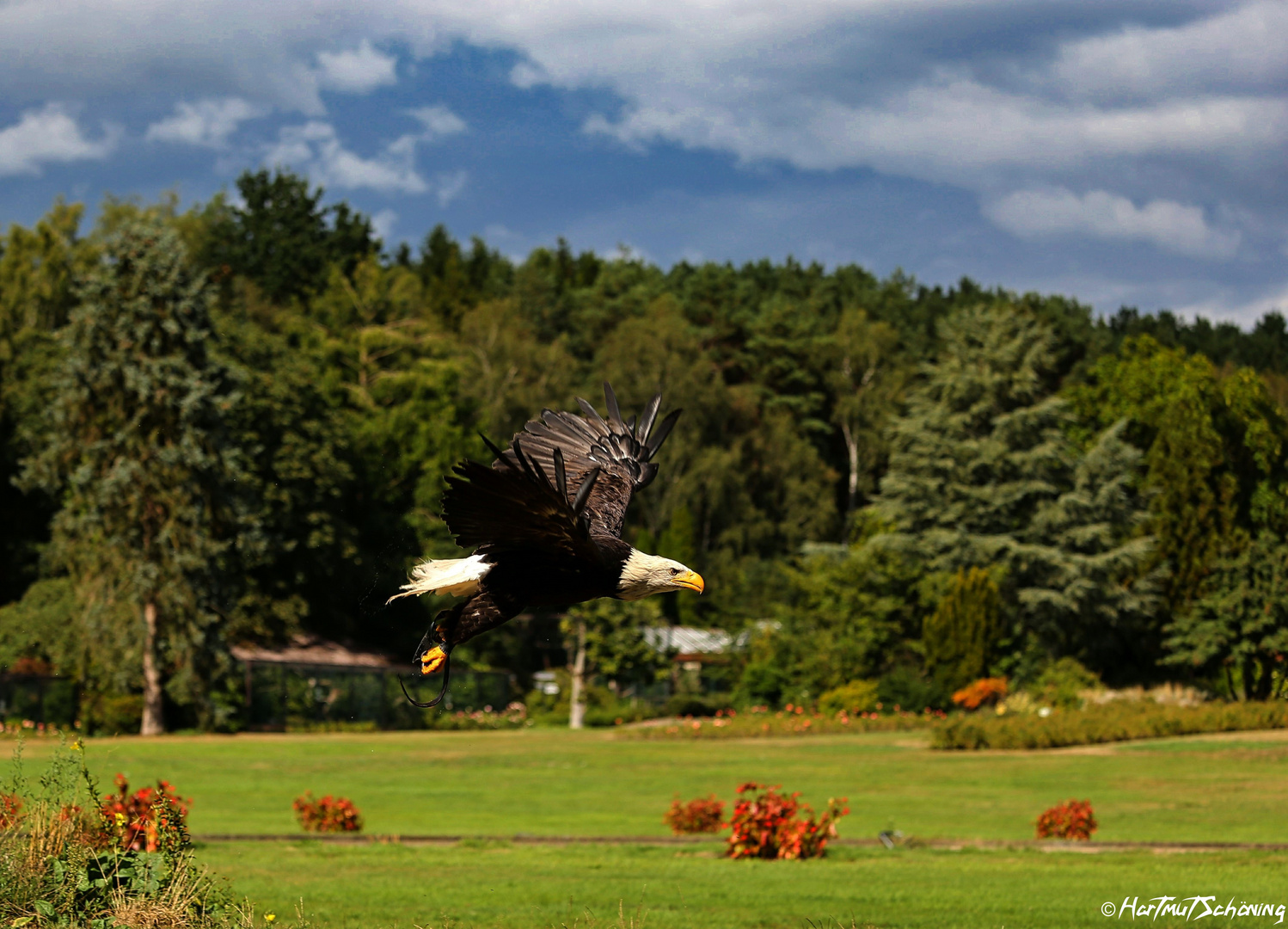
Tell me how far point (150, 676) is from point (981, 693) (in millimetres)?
22389

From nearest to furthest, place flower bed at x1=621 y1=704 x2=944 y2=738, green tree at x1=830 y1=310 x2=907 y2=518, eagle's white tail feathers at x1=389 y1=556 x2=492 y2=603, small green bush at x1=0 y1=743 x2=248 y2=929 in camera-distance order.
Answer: eagle's white tail feathers at x1=389 y1=556 x2=492 y2=603
small green bush at x1=0 y1=743 x2=248 y2=929
flower bed at x1=621 y1=704 x2=944 y2=738
green tree at x1=830 y1=310 x2=907 y2=518

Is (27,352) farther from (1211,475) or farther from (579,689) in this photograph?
(1211,475)

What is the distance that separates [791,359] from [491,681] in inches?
1231

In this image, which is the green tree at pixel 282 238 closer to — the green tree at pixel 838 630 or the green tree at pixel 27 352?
the green tree at pixel 27 352

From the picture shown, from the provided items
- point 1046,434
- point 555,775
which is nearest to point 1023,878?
point 555,775

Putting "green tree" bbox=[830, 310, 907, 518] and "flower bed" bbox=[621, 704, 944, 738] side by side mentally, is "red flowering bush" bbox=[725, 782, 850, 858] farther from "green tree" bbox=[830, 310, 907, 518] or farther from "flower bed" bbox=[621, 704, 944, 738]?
"green tree" bbox=[830, 310, 907, 518]

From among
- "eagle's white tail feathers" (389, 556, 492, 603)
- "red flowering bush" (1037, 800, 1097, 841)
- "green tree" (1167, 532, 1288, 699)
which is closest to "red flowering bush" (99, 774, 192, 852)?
"eagle's white tail feathers" (389, 556, 492, 603)

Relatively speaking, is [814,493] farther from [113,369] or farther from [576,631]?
[113,369]

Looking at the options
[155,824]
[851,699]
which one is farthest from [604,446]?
[851,699]

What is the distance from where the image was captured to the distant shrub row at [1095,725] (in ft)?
102

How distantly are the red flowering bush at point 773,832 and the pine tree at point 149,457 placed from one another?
2533 cm

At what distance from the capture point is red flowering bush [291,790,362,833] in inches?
706

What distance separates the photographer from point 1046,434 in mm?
45500

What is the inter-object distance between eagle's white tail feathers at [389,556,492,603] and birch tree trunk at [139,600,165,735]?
3276 centimetres
